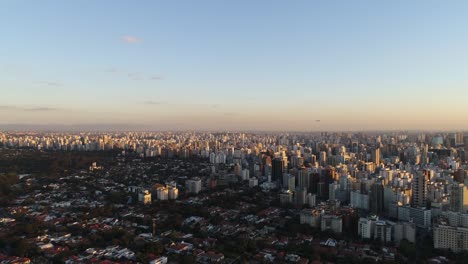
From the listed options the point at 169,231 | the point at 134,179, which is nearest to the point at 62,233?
the point at 169,231

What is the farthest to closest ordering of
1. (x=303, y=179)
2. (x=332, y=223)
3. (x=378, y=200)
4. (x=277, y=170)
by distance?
1. (x=277, y=170)
2. (x=303, y=179)
3. (x=378, y=200)
4. (x=332, y=223)

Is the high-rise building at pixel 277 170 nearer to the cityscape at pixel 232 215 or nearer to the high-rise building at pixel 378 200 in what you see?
the cityscape at pixel 232 215

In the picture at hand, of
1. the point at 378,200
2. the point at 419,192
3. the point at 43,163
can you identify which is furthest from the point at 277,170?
the point at 43,163

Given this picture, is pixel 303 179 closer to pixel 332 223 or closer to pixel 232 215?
pixel 232 215

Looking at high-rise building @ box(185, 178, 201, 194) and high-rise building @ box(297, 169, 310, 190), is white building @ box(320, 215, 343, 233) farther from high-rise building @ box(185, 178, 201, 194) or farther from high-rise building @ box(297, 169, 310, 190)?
high-rise building @ box(185, 178, 201, 194)

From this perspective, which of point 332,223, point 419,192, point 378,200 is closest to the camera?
point 332,223

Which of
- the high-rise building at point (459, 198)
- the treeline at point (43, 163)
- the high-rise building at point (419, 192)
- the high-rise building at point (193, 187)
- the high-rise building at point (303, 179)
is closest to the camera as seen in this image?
the high-rise building at point (459, 198)

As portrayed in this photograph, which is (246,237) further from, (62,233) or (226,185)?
(226,185)

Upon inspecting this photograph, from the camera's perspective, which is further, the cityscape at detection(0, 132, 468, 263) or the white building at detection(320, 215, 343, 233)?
the white building at detection(320, 215, 343, 233)

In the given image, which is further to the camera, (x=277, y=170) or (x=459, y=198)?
(x=277, y=170)

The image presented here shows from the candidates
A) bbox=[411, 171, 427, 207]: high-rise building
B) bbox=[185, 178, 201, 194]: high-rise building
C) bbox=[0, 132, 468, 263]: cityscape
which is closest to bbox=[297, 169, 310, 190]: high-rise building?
bbox=[0, 132, 468, 263]: cityscape

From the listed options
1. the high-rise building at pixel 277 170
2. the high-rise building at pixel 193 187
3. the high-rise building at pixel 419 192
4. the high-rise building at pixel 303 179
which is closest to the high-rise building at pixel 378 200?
the high-rise building at pixel 419 192
